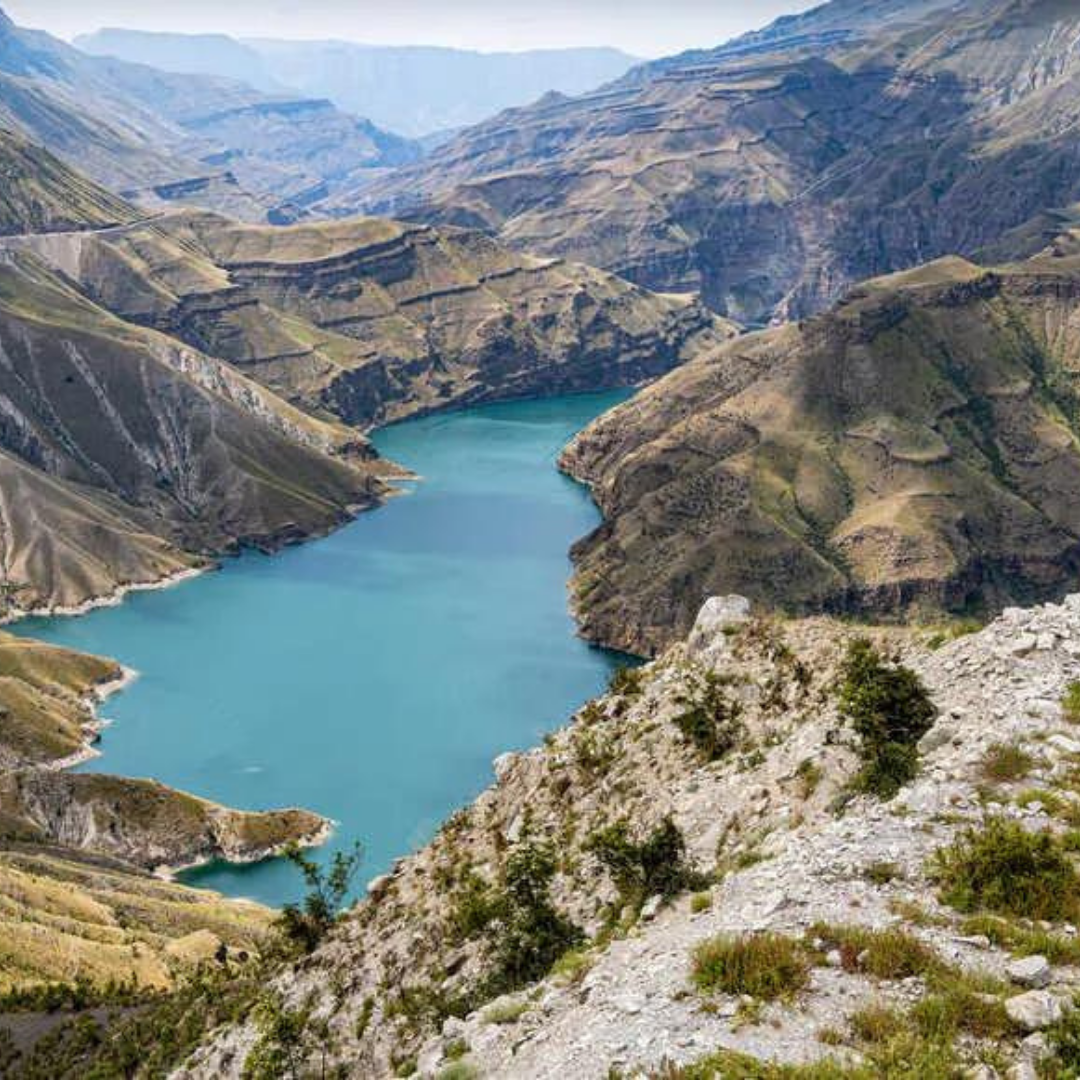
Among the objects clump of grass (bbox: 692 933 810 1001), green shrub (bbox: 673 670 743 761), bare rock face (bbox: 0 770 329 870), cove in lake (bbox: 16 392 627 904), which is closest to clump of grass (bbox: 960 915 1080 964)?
clump of grass (bbox: 692 933 810 1001)

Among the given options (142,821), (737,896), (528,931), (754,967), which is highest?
(754,967)

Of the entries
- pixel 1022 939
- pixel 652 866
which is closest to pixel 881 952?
pixel 1022 939

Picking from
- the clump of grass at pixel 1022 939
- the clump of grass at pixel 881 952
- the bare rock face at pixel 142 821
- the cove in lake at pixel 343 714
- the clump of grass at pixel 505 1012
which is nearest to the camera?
the clump of grass at pixel 1022 939

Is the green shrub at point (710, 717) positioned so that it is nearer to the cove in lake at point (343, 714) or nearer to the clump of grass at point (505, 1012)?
the clump of grass at point (505, 1012)

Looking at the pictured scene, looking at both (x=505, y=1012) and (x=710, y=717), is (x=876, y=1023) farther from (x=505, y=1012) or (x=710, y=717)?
(x=710, y=717)

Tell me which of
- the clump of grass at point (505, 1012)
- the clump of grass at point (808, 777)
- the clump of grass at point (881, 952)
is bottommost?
the clump of grass at point (505, 1012)

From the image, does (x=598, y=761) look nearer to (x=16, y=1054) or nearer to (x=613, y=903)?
(x=613, y=903)

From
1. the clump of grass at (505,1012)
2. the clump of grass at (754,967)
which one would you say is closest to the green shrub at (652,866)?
the clump of grass at (505,1012)
